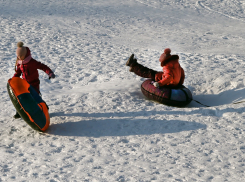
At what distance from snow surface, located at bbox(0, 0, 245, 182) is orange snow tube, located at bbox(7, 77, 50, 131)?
27 centimetres

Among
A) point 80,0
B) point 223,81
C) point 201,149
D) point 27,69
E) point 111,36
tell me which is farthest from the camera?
point 80,0

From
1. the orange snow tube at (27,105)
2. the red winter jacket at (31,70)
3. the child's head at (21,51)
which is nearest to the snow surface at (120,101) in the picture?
the orange snow tube at (27,105)

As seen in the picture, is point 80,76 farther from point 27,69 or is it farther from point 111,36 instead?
point 111,36

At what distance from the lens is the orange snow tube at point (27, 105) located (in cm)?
499

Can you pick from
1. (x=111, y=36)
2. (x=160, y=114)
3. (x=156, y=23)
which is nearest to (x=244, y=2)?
(x=156, y=23)

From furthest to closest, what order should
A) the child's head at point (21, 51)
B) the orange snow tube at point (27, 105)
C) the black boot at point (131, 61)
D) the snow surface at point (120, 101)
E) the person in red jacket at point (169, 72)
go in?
the black boot at point (131, 61) < the person in red jacket at point (169, 72) < the child's head at point (21, 51) < the orange snow tube at point (27, 105) < the snow surface at point (120, 101)

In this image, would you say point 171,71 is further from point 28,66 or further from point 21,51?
point 21,51

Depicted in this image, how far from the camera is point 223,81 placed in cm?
728

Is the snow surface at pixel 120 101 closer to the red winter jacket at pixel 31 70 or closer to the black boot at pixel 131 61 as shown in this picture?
the black boot at pixel 131 61

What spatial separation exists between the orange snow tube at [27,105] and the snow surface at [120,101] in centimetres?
27

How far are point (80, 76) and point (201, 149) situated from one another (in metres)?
4.12

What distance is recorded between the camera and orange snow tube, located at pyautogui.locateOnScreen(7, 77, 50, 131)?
499 centimetres

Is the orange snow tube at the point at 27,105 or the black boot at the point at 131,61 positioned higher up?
the black boot at the point at 131,61

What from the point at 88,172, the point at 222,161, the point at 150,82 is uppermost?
the point at 150,82
